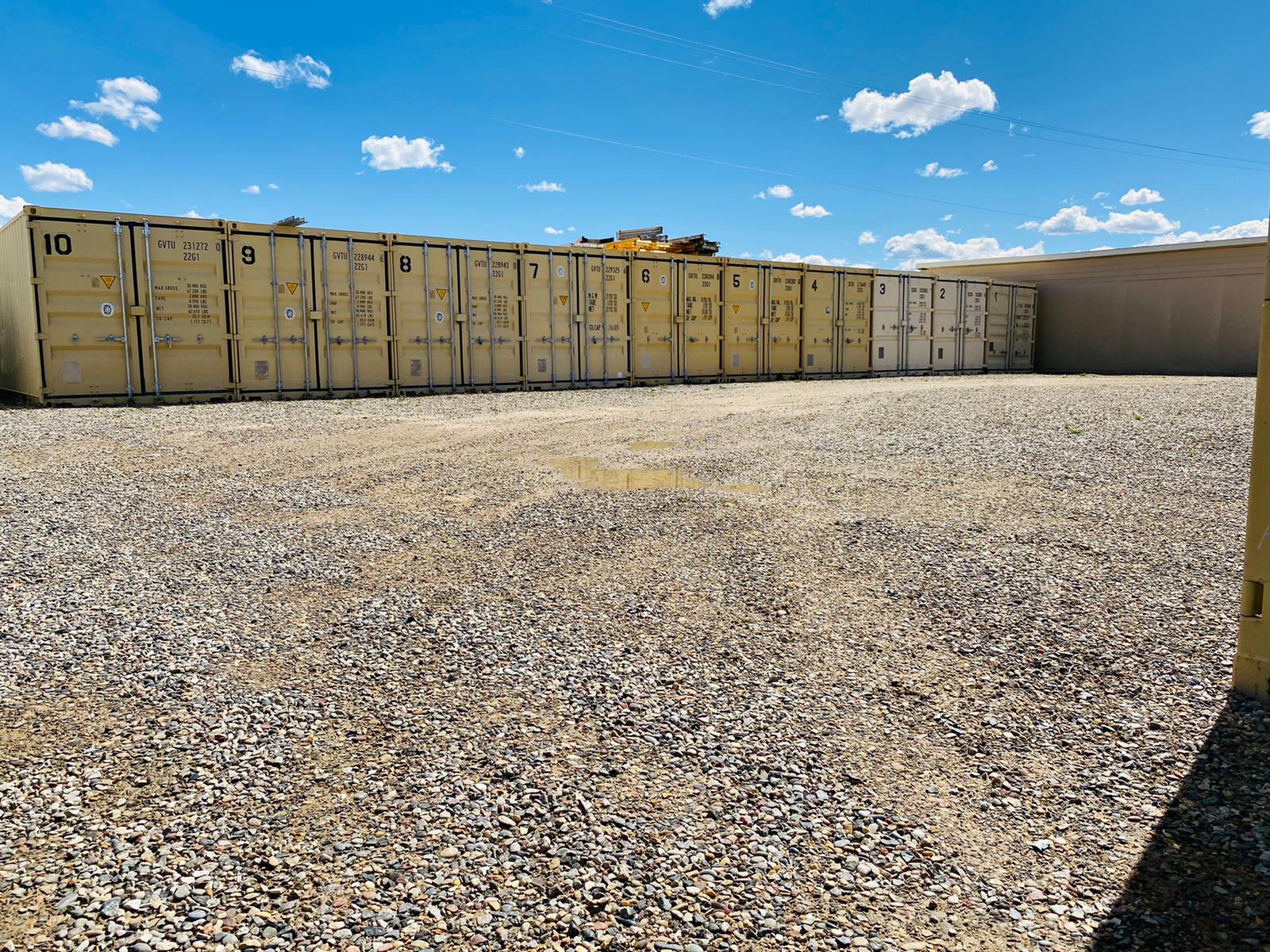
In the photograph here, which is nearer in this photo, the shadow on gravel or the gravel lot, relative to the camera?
the shadow on gravel

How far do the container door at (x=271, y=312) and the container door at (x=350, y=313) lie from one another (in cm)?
25

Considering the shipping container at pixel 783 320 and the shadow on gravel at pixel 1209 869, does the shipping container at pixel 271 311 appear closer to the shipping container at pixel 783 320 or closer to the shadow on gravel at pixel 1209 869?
the shipping container at pixel 783 320

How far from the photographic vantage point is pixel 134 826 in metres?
2.95

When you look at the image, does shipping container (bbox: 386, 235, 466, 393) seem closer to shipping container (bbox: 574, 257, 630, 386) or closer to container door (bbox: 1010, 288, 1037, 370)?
shipping container (bbox: 574, 257, 630, 386)

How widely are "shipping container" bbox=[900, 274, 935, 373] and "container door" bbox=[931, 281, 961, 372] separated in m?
0.24

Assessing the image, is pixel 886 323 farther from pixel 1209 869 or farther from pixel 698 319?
pixel 1209 869

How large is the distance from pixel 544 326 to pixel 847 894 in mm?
18456

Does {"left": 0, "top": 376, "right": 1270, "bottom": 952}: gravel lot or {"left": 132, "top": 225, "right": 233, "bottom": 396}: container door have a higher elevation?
{"left": 132, "top": 225, "right": 233, "bottom": 396}: container door

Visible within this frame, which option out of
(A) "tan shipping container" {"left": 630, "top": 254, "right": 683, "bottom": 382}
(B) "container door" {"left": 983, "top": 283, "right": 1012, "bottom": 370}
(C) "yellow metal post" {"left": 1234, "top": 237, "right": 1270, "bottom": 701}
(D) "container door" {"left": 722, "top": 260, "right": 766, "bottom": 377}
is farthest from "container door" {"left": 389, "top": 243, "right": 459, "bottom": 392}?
(B) "container door" {"left": 983, "top": 283, "right": 1012, "bottom": 370}

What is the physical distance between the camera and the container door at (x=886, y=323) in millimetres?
26625

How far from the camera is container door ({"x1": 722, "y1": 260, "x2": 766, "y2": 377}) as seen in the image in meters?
23.3

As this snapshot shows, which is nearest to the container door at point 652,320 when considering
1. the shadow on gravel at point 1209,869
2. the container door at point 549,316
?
the container door at point 549,316

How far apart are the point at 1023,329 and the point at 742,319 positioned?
1314 cm

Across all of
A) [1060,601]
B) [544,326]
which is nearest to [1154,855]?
[1060,601]
